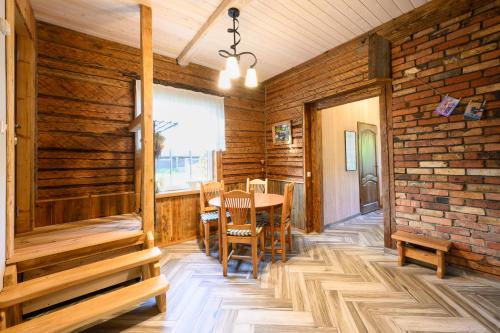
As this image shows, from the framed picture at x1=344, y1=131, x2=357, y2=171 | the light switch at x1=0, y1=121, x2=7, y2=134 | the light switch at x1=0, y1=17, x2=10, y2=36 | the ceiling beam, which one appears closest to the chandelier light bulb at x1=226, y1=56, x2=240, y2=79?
the ceiling beam

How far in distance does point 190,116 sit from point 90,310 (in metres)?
2.76

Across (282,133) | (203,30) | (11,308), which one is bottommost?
(11,308)

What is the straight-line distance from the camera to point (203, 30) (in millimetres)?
2773

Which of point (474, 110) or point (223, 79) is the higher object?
point (223, 79)

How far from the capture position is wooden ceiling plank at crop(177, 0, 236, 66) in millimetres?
2318

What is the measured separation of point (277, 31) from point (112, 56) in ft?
7.49

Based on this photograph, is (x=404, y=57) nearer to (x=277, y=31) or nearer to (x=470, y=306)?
(x=277, y=31)

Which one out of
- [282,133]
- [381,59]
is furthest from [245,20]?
[282,133]

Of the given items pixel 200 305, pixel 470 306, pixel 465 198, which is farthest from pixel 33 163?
pixel 465 198

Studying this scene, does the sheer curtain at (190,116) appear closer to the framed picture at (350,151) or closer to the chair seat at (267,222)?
the chair seat at (267,222)

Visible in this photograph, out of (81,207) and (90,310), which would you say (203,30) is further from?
(90,310)

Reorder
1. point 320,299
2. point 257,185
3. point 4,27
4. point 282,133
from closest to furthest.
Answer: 1. point 4,27
2. point 320,299
3. point 257,185
4. point 282,133

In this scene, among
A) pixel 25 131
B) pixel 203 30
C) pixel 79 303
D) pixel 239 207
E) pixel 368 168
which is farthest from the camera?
pixel 368 168

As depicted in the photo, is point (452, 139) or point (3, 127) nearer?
point (3, 127)
